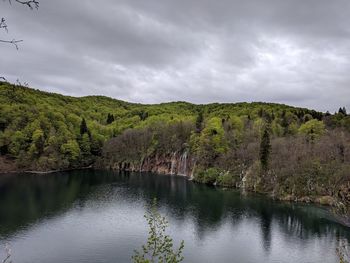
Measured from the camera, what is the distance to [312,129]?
90.0 metres

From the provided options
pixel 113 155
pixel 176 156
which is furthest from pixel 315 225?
pixel 113 155

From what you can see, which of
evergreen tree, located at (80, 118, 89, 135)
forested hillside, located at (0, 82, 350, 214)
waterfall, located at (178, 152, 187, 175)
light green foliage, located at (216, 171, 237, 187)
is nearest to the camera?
forested hillside, located at (0, 82, 350, 214)

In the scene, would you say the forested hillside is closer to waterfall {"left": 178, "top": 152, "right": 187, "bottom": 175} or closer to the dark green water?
waterfall {"left": 178, "top": 152, "right": 187, "bottom": 175}

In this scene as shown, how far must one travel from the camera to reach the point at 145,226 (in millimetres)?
48125

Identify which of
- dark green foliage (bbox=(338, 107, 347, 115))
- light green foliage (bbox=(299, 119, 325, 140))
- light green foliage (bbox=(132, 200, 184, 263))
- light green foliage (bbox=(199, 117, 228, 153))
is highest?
dark green foliage (bbox=(338, 107, 347, 115))

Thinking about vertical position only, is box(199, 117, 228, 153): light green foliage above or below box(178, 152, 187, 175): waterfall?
above

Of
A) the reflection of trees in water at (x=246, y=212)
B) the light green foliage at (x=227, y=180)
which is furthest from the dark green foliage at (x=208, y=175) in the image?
the reflection of trees in water at (x=246, y=212)

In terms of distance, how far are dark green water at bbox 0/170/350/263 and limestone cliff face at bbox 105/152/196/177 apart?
86.7ft

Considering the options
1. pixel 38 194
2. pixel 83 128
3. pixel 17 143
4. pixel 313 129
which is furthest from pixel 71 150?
pixel 313 129

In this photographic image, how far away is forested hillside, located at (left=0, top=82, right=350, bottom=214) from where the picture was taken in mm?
70062

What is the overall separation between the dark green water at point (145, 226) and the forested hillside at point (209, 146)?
763 centimetres

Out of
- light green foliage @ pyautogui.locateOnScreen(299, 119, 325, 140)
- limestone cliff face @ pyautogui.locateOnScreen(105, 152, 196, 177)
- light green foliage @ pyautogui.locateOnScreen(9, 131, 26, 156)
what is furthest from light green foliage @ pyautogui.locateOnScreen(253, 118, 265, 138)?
light green foliage @ pyautogui.locateOnScreen(9, 131, 26, 156)

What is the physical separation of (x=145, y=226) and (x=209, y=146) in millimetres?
49560

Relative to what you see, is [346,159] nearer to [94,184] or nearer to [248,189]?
[248,189]
